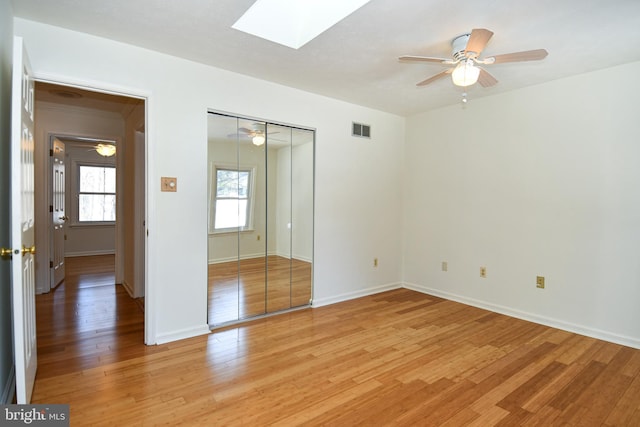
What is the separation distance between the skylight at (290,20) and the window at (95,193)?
Answer: 22.6 ft

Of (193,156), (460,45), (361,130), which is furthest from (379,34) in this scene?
(361,130)

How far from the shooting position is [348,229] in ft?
14.3

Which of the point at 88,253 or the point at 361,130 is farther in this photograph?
the point at 88,253

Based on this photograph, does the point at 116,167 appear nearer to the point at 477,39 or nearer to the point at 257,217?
the point at 257,217

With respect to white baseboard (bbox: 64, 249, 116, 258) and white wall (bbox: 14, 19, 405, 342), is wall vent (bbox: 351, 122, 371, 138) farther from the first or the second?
white baseboard (bbox: 64, 249, 116, 258)

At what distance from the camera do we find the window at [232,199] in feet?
11.0

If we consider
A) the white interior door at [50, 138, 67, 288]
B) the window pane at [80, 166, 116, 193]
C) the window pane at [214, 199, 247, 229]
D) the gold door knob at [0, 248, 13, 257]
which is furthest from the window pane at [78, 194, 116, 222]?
the gold door knob at [0, 248, 13, 257]

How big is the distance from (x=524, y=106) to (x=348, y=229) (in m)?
2.42

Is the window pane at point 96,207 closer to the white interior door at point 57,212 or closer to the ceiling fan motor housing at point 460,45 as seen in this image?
the white interior door at point 57,212

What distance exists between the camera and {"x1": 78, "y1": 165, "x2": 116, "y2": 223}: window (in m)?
7.50

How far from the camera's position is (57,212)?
4.99 metres

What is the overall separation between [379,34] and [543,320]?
329 cm

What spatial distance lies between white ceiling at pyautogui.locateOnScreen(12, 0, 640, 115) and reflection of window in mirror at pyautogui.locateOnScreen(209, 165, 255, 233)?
999 millimetres

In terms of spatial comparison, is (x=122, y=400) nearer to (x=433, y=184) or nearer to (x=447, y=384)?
(x=447, y=384)
